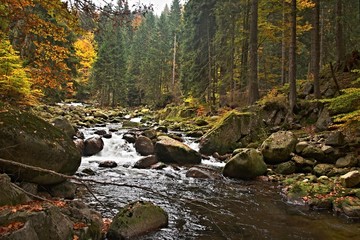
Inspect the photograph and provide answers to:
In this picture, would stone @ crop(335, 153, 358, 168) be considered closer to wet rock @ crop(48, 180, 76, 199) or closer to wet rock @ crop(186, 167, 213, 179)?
wet rock @ crop(186, 167, 213, 179)

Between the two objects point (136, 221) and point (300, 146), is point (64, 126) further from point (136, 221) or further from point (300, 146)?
point (300, 146)

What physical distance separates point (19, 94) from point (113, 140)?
266 inches

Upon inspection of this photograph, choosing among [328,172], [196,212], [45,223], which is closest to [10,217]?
[45,223]

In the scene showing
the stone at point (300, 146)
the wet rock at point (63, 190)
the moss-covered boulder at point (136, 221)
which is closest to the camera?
the moss-covered boulder at point (136, 221)

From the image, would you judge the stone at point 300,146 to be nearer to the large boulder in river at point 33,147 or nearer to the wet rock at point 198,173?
the wet rock at point 198,173

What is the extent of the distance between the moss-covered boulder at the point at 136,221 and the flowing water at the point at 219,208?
22 centimetres

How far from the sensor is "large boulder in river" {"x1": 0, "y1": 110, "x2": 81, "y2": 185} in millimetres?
7418

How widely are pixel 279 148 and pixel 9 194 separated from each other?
9567 mm

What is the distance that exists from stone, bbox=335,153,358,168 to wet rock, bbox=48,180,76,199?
8608 millimetres

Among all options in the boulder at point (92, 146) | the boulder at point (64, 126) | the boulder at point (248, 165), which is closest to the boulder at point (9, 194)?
the boulder at point (248, 165)

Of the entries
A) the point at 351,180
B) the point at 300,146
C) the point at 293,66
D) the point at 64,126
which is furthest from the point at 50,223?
the point at 293,66

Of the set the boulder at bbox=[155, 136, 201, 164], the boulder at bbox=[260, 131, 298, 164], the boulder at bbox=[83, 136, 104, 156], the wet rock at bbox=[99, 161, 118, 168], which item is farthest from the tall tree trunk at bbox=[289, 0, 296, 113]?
the boulder at bbox=[83, 136, 104, 156]

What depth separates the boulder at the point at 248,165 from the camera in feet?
38.0

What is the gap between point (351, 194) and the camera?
28.3 ft
